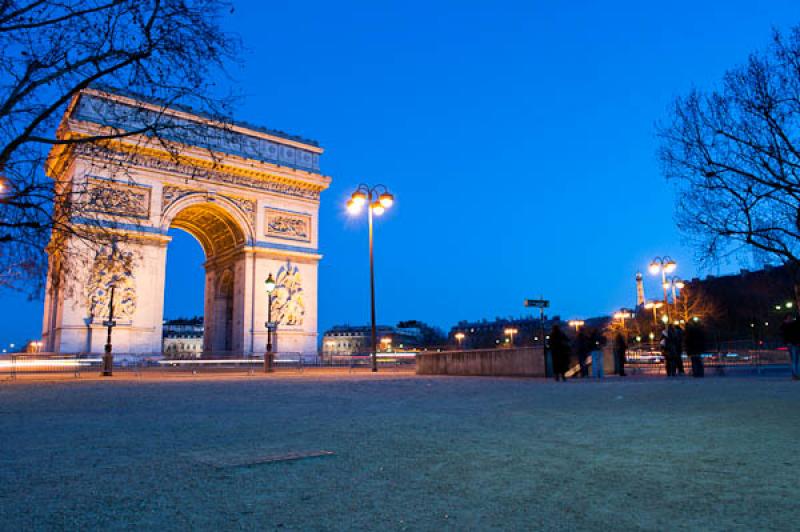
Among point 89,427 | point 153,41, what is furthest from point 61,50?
point 89,427

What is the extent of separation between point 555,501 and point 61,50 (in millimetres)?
9678

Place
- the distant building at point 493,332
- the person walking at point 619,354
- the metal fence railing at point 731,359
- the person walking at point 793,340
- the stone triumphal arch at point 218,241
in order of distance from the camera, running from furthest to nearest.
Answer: the distant building at point 493,332 → the stone triumphal arch at point 218,241 → the metal fence railing at point 731,359 → the person walking at point 619,354 → the person walking at point 793,340

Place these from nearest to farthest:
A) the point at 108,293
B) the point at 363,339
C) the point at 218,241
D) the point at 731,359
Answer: the point at 731,359 < the point at 108,293 < the point at 218,241 < the point at 363,339

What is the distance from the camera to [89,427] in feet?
Answer: 21.7

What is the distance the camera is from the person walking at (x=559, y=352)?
15.5 meters

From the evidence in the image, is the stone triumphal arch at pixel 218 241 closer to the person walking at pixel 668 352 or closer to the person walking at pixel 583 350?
the person walking at pixel 583 350

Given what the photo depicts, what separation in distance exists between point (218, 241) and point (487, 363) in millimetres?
24191

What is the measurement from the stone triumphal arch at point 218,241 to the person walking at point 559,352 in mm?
19268

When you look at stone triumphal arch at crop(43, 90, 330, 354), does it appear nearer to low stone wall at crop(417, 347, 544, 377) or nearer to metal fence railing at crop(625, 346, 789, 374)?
low stone wall at crop(417, 347, 544, 377)

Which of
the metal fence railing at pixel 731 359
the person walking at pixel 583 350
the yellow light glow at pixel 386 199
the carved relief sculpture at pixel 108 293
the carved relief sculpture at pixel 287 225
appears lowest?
the metal fence railing at pixel 731 359

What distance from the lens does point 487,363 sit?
19047mm

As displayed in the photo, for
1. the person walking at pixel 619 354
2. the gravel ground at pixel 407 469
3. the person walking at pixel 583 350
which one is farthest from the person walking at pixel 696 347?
the gravel ground at pixel 407 469

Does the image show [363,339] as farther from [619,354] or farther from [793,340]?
[793,340]

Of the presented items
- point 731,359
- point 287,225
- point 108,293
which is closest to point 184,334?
point 287,225
